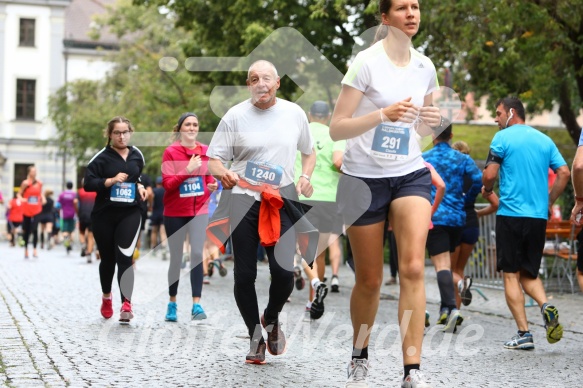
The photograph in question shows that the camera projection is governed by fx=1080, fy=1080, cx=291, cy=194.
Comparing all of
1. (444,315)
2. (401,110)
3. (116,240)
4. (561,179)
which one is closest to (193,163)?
(116,240)

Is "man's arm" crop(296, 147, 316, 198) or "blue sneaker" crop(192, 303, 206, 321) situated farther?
"blue sneaker" crop(192, 303, 206, 321)

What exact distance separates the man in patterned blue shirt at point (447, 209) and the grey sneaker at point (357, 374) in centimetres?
384

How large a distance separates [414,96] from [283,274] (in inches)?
Result: 69.2

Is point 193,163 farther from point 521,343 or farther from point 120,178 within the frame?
point 521,343

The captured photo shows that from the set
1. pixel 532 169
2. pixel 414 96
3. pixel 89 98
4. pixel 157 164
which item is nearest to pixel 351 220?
pixel 414 96

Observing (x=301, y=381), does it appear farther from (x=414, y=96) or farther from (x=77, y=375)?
(x=414, y=96)

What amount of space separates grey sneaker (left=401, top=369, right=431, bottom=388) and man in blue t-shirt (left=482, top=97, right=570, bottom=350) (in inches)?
134

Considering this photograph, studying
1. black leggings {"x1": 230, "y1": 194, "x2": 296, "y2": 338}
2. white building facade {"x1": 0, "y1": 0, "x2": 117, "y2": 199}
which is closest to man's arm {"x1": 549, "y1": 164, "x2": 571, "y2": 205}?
black leggings {"x1": 230, "y1": 194, "x2": 296, "y2": 338}

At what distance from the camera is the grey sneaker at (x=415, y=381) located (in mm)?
5312

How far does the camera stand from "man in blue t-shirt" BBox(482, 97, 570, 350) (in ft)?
28.6

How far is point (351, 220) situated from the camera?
5.91 metres

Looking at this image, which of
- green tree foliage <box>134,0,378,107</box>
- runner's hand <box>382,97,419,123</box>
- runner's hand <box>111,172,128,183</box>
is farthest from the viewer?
green tree foliage <box>134,0,378,107</box>

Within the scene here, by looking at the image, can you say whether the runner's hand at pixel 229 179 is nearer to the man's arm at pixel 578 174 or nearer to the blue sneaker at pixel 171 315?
the man's arm at pixel 578 174

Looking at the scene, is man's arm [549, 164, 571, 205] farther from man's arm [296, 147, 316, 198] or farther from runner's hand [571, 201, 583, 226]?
man's arm [296, 147, 316, 198]
